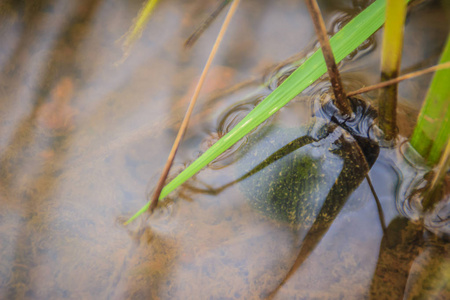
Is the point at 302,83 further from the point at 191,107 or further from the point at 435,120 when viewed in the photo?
the point at 435,120

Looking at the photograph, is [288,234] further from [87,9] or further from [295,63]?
[87,9]

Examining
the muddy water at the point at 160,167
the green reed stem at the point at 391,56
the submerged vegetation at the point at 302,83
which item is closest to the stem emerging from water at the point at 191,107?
the submerged vegetation at the point at 302,83

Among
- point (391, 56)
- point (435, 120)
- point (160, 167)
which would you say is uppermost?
point (391, 56)

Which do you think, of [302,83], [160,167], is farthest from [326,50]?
[160,167]

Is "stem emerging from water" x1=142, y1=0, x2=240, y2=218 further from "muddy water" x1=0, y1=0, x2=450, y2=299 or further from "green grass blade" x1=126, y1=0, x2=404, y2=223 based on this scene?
"muddy water" x1=0, y1=0, x2=450, y2=299

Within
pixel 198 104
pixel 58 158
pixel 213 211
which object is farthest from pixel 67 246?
pixel 198 104

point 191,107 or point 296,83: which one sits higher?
point 191,107
